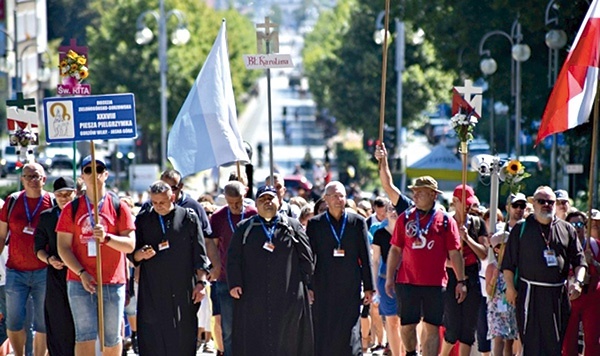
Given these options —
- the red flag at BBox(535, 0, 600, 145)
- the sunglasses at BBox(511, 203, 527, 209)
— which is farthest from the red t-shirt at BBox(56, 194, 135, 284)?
the red flag at BBox(535, 0, 600, 145)

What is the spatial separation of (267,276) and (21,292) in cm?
230

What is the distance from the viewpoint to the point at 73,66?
1325 cm

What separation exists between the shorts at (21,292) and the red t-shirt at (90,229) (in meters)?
1.12

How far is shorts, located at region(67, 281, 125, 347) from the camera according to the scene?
41.3 ft

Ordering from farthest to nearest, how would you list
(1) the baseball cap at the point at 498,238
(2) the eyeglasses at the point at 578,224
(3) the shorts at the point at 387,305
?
(3) the shorts at the point at 387,305, (2) the eyeglasses at the point at 578,224, (1) the baseball cap at the point at 498,238

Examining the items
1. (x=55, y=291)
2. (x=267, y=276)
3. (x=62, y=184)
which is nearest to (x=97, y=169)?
(x=62, y=184)

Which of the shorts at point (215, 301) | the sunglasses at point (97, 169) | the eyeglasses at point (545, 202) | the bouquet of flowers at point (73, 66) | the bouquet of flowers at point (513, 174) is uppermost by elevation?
the bouquet of flowers at point (73, 66)

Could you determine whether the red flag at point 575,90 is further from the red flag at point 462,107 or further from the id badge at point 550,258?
the red flag at point 462,107

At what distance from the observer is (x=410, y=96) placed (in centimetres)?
6050

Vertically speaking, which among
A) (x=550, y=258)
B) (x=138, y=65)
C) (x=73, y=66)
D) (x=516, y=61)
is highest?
(x=138, y=65)

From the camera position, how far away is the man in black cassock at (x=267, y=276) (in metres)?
13.1

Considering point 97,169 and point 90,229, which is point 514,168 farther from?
point 90,229

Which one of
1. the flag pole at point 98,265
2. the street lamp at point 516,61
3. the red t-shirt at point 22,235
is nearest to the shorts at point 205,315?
the red t-shirt at point 22,235

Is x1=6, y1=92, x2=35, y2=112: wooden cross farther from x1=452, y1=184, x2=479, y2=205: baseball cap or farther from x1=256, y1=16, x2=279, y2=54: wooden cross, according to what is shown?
x1=452, y1=184, x2=479, y2=205: baseball cap
